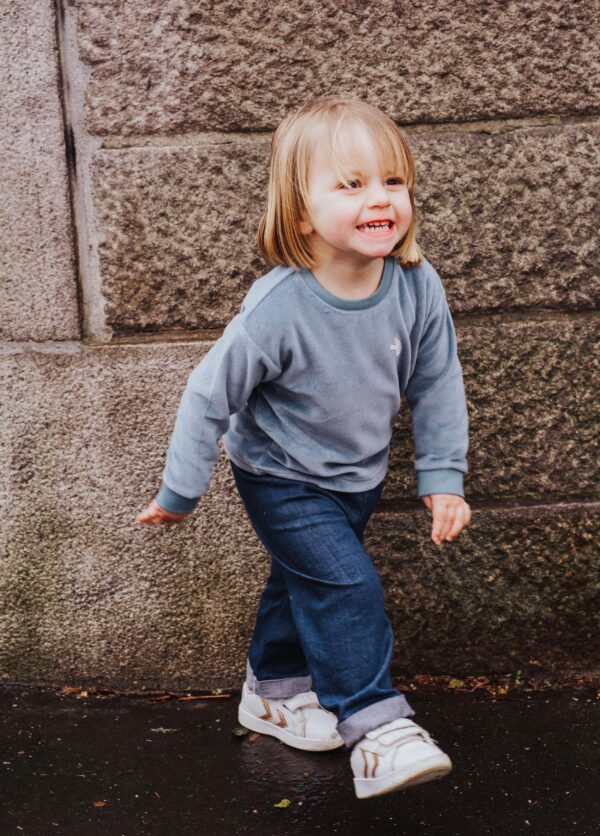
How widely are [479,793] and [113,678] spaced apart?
3.66 feet

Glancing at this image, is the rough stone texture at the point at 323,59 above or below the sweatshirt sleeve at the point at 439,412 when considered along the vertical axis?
above

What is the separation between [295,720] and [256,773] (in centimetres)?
19

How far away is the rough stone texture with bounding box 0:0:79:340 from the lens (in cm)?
250

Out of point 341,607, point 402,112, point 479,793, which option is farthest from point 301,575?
point 402,112

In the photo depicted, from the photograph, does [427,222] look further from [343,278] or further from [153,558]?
[153,558]

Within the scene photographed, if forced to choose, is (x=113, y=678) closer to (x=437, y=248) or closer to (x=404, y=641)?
(x=404, y=641)

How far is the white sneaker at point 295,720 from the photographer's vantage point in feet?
8.03

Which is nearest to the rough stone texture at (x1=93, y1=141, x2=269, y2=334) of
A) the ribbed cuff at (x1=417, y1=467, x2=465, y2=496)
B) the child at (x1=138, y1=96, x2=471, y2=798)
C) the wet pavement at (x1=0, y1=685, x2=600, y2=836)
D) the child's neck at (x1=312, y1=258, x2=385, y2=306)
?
the child at (x1=138, y1=96, x2=471, y2=798)

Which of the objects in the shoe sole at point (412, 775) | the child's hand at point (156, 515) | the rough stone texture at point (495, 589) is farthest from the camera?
the rough stone texture at point (495, 589)

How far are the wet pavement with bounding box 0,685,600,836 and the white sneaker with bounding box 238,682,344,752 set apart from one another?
Answer: 3 cm

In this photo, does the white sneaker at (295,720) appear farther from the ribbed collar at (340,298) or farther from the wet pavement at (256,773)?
the ribbed collar at (340,298)

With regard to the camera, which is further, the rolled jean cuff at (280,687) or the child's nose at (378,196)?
the rolled jean cuff at (280,687)

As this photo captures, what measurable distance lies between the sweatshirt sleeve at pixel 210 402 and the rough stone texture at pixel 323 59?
768mm

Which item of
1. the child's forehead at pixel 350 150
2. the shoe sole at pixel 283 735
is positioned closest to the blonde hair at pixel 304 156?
the child's forehead at pixel 350 150
